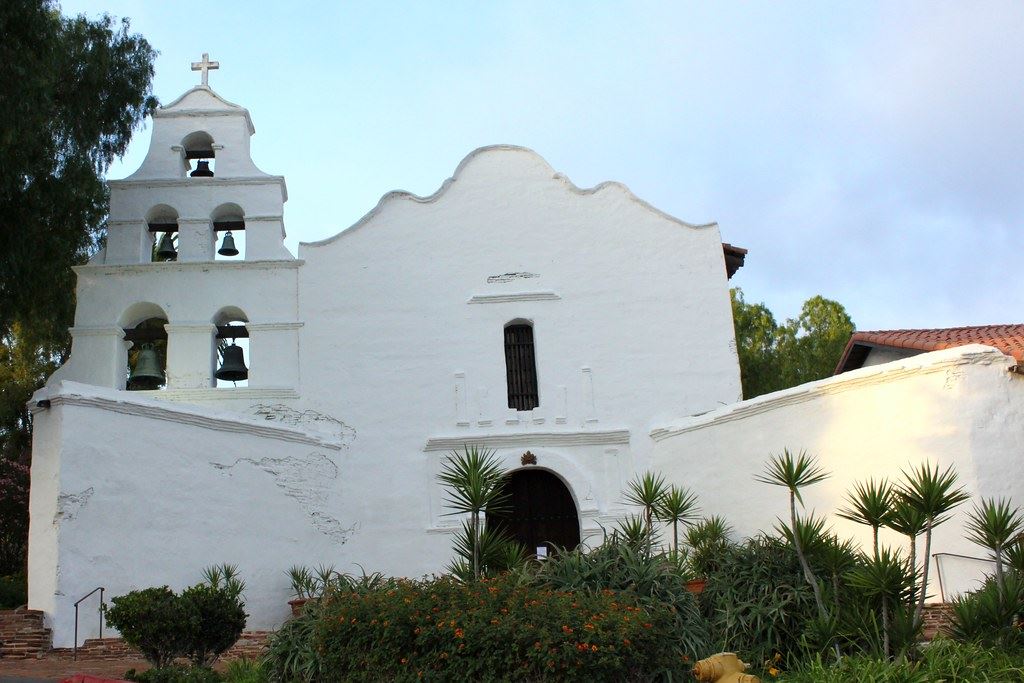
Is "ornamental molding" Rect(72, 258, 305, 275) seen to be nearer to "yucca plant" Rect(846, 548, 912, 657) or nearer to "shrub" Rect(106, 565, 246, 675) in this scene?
"shrub" Rect(106, 565, 246, 675)

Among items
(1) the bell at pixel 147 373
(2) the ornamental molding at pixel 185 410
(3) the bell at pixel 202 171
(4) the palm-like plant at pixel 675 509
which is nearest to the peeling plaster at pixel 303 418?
(2) the ornamental molding at pixel 185 410

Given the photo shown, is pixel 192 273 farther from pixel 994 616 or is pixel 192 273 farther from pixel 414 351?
pixel 994 616

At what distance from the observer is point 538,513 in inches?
686

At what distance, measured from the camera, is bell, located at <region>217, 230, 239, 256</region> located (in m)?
18.5

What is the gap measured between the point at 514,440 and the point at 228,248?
6147 millimetres

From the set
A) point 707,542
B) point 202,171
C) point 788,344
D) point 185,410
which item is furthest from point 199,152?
point 788,344

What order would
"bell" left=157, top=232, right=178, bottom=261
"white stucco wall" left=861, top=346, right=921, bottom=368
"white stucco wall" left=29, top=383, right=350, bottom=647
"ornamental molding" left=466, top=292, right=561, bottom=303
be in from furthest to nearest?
1. "bell" left=157, top=232, right=178, bottom=261
2. "ornamental molding" left=466, top=292, right=561, bottom=303
3. "white stucco wall" left=861, top=346, right=921, bottom=368
4. "white stucco wall" left=29, top=383, right=350, bottom=647

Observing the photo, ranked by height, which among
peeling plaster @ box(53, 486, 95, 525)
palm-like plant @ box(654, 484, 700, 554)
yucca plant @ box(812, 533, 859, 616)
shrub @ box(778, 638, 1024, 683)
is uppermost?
peeling plaster @ box(53, 486, 95, 525)

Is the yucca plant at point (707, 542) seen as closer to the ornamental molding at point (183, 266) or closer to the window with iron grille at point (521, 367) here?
the window with iron grille at point (521, 367)

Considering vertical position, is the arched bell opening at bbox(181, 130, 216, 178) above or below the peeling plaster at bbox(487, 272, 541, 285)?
above

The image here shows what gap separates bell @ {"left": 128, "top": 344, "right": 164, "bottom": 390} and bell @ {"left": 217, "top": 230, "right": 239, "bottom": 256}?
216 cm

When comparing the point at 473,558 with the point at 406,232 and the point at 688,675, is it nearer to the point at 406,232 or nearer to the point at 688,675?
the point at 688,675

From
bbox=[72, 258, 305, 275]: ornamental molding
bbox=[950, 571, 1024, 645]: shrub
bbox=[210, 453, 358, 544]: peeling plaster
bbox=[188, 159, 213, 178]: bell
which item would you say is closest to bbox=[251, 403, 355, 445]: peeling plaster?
bbox=[210, 453, 358, 544]: peeling plaster

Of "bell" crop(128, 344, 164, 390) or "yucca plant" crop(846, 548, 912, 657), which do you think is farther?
"bell" crop(128, 344, 164, 390)
